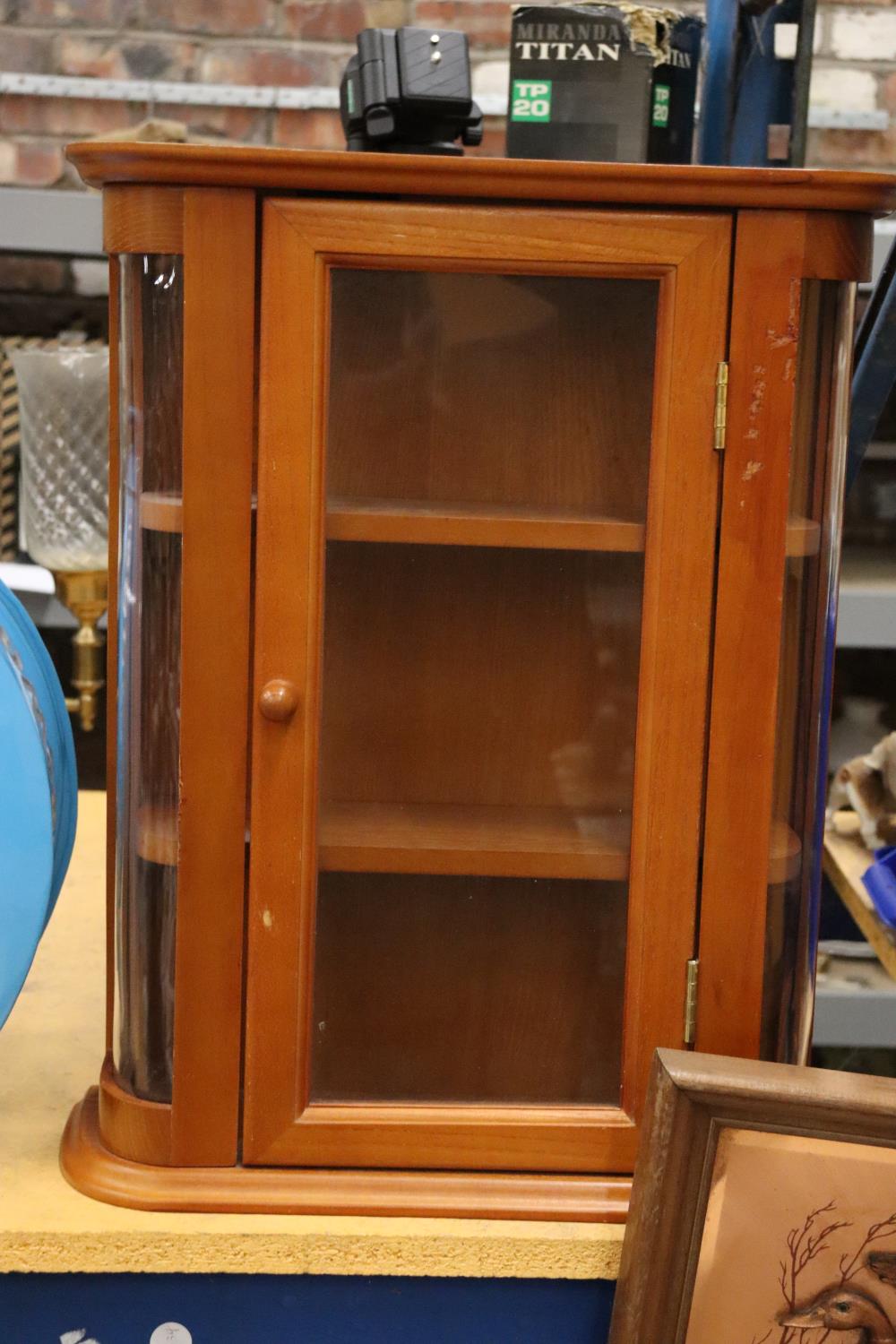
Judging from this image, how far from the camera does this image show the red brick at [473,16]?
2.32 metres

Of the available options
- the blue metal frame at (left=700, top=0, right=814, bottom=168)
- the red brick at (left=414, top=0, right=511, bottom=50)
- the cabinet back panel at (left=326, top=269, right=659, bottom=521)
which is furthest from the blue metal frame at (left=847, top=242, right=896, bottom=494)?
the red brick at (left=414, top=0, right=511, bottom=50)

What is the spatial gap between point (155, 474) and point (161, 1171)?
48 centimetres

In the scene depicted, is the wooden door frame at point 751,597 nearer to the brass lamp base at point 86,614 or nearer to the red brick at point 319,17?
the brass lamp base at point 86,614

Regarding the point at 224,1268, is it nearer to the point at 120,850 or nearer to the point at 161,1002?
the point at 161,1002

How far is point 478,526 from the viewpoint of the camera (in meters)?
0.96

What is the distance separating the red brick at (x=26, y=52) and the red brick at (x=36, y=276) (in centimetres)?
31

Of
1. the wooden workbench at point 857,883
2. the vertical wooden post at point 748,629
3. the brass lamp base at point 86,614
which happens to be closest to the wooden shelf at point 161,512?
the vertical wooden post at point 748,629

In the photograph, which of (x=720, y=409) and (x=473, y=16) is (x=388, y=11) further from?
(x=720, y=409)

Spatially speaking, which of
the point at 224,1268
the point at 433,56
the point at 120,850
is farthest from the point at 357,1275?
the point at 433,56

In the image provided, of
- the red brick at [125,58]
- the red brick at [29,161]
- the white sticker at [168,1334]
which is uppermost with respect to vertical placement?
the red brick at [125,58]

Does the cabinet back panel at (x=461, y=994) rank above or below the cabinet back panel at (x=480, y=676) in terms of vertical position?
below

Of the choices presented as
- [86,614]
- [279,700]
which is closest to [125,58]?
[86,614]

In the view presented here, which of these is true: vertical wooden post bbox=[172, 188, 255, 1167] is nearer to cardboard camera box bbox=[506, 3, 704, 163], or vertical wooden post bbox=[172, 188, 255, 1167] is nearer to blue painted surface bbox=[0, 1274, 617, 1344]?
blue painted surface bbox=[0, 1274, 617, 1344]

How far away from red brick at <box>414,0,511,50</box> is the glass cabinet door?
1.60m
